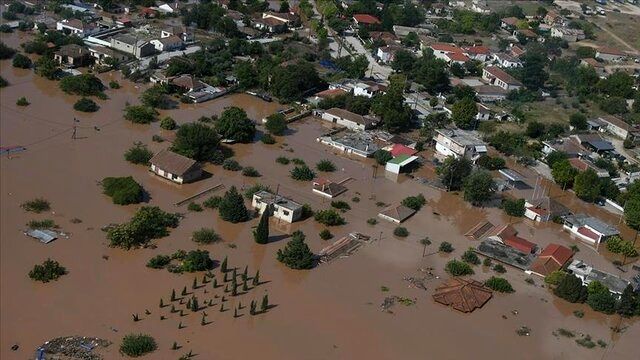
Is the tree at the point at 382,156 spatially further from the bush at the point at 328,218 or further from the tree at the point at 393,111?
the bush at the point at 328,218

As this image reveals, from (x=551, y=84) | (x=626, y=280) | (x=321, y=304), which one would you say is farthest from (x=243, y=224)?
(x=551, y=84)

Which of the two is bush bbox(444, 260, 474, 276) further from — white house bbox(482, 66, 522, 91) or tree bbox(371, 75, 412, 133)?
white house bbox(482, 66, 522, 91)

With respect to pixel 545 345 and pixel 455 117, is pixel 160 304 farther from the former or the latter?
pixel 455 117

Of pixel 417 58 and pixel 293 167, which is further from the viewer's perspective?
pixel 417 58

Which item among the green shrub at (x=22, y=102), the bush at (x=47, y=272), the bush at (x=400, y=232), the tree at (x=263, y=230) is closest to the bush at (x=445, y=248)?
the bush at (x=400, y=232)

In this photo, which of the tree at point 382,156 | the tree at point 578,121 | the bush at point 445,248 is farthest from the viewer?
the tree at point 578,121
